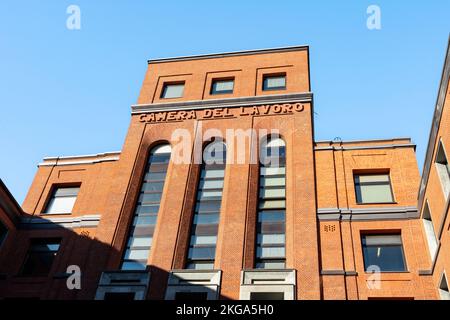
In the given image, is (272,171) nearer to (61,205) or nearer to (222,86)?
(222,86)

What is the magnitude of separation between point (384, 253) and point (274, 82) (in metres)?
14.9

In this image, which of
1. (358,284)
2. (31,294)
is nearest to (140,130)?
(31,294)

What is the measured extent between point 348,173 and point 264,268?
25.3ft

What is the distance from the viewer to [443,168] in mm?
20594

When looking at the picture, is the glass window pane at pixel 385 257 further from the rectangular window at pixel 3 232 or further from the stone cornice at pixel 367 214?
the rectangular window at pixel 3 232

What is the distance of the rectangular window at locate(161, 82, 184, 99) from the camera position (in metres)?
35.2

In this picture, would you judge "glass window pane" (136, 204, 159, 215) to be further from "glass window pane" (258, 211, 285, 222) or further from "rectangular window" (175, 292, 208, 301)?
"glass window pane" (258, 211, 285, 222)

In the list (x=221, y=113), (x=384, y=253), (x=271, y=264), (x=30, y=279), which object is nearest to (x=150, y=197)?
(x=221, y=113)

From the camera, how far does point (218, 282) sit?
23.4m

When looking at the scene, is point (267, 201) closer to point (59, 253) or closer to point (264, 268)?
point (264, 268)

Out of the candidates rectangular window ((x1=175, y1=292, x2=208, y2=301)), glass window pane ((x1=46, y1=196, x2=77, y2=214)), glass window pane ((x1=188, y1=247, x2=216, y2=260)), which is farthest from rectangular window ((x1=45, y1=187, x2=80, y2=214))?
rectangular window ((x1=175, y1=292, x2=208, y2=301))

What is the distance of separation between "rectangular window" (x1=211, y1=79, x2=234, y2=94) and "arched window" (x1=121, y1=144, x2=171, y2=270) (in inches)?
236

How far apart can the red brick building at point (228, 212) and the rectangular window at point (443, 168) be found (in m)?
1.15

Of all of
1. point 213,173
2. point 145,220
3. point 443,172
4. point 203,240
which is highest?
point 213,173
